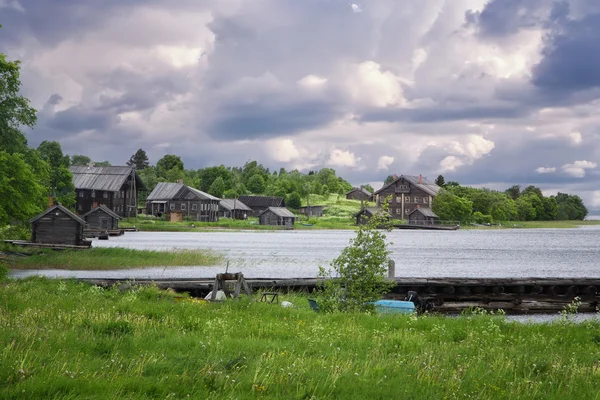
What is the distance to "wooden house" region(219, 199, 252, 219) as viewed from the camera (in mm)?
172000

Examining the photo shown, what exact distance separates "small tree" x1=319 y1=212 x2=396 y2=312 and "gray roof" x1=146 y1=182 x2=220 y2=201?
132490mm

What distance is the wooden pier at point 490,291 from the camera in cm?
3155

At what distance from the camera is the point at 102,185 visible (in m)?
125

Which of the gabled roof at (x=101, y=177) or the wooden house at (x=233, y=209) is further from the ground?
the gabled roof at (x=101, y=177)

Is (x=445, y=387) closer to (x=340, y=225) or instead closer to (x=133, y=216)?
(x=133, y=216)

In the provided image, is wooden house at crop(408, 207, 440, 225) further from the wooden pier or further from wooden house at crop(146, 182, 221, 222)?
the wooden pier

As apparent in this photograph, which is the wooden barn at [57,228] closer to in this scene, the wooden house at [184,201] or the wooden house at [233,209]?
the wooden house at [184,201]

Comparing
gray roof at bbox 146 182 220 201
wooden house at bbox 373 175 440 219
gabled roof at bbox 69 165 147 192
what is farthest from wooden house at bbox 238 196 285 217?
gabled roof at bbox 69 165 147 192

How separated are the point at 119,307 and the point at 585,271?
5238 centimetres

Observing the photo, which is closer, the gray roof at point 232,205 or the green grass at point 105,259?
the green grass at point 105,259

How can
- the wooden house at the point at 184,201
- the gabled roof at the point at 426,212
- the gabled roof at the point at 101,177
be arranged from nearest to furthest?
the gabled roof at the point at 101,177 → the wooden house at the point at 184,201 → the gabled roof at the point at 426,212

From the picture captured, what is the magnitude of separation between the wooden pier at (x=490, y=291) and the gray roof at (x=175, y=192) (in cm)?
12214

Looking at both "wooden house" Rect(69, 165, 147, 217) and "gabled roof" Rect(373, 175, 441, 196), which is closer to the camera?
"wooden house" Rect(69, 165, 147, 217)

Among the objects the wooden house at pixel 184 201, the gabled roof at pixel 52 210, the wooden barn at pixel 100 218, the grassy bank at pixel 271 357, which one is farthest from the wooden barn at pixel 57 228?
the wooden house at pixel 184 201
